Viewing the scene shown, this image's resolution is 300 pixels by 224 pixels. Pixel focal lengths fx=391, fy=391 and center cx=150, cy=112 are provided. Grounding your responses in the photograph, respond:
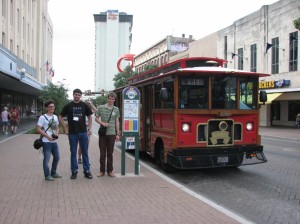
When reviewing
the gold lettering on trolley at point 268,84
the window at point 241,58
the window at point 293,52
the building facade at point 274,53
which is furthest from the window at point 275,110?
the window at point 241,58

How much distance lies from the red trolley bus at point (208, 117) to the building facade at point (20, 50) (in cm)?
1322

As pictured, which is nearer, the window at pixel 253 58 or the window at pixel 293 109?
the window at pixel 293 109

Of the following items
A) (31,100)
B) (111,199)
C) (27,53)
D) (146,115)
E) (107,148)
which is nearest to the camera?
(111,199)

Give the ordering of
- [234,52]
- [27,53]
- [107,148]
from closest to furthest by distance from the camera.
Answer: [107,148], [234,52], [27,53]

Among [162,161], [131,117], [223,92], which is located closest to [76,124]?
[131,117]

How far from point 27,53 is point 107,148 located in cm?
4043

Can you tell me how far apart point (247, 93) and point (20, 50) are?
3548 cm

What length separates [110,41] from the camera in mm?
161375

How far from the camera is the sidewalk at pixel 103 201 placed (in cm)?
565

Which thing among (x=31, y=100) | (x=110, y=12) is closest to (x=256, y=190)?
(x=31, y=100)

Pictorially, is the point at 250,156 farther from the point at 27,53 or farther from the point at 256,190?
the point at 27,53

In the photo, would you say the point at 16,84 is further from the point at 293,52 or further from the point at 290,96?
the point at 293,52

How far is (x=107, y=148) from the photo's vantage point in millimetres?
9008

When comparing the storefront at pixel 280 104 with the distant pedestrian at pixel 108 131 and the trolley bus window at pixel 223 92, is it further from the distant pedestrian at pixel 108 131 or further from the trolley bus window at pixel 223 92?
the distant pedestrian at pixel 108 131
